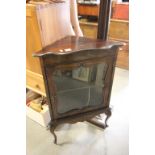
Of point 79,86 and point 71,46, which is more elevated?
point 71,46

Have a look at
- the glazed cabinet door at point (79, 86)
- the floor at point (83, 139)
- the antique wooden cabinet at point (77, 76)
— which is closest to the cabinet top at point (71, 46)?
the antique wooden cabinet at point (77, 76)

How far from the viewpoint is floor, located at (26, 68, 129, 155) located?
64.1 inches

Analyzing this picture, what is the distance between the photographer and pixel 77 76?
138 cm

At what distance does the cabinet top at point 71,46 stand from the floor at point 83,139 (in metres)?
0.92

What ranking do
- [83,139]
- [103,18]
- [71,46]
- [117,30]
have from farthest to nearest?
1. [117,30]
2. [83,139]
3. [103,18]
4. [71,46]

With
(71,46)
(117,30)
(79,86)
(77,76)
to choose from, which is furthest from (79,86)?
(117,30)

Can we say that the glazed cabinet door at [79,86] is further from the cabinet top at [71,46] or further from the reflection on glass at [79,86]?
the cabinet top at [71,46]

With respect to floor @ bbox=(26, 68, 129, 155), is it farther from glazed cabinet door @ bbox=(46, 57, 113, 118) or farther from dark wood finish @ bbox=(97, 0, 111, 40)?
dark wood finish @ bbox=(97, 0, 111, 40)

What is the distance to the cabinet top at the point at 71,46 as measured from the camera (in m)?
1.22

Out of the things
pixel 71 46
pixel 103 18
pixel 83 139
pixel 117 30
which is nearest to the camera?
pixel 71 46

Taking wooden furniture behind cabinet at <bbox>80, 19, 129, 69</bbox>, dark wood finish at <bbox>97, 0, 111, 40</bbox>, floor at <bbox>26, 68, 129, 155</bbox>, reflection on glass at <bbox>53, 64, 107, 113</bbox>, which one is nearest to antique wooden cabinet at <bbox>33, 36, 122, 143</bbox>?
reflection on glass at <bbox>53, 64, 107, 113</bbox>

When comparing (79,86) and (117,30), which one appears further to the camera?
(117,30)

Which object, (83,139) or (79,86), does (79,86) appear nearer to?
(79,86)

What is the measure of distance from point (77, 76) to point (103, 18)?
519 millimetres
